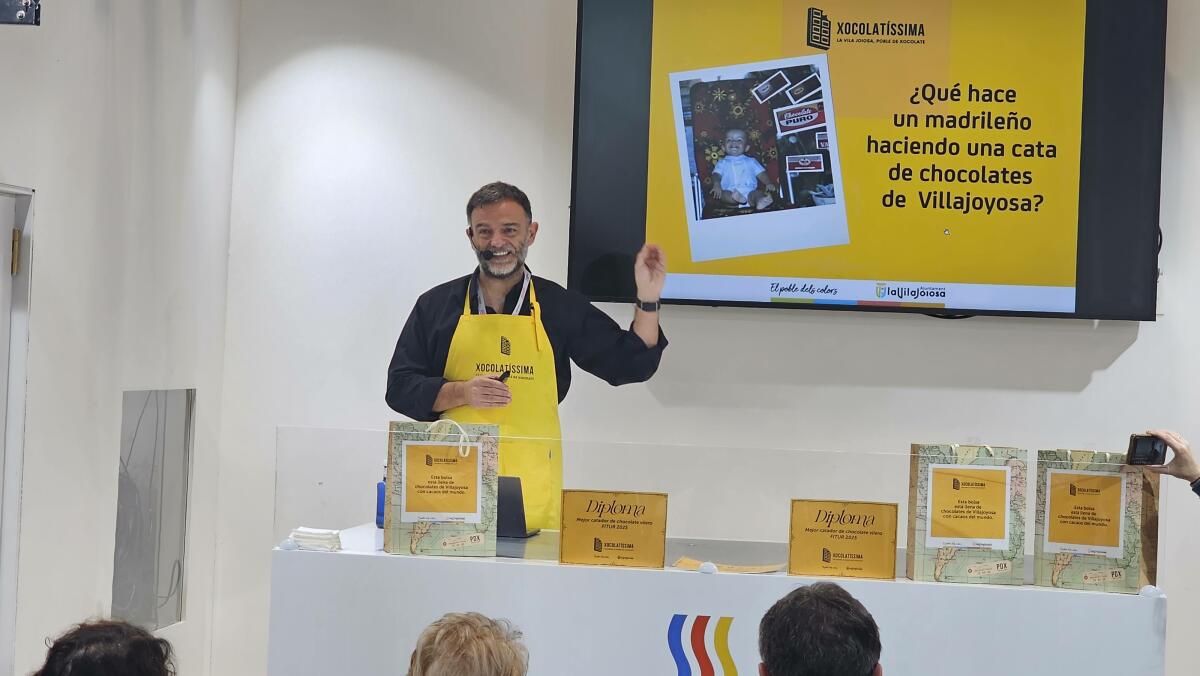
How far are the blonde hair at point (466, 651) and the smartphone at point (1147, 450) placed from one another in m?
1.30

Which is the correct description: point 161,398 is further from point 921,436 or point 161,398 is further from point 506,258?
point 921,436

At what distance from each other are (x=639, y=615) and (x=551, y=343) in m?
1.36

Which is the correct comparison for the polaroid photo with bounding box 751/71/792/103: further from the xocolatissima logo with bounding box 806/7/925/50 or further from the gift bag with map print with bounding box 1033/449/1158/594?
the gift bag with map print with bounding box 1033/449/1158/594

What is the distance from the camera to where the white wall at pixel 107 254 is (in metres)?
2.80

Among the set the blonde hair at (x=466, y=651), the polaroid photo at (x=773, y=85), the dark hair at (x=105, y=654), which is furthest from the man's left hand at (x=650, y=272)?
the dark hair at (x=105, y=654)

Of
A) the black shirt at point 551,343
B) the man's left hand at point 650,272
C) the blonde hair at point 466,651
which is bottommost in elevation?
the blonde hair at point 466,651

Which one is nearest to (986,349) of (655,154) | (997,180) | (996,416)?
(996,416)

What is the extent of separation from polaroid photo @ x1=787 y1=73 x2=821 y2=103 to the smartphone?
1980 millimetres

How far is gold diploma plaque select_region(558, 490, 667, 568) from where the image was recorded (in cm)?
220

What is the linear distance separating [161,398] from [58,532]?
0.72 metres

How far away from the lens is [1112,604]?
2117 millimetres

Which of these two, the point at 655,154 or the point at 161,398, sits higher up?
the point at 655,154

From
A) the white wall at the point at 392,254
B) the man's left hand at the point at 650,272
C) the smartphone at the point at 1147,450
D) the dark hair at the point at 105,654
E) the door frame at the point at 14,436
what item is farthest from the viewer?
the white wall at the point at 392,254

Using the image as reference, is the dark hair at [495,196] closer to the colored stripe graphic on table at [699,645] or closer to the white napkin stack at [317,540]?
the white napkin stack at [317,540]
